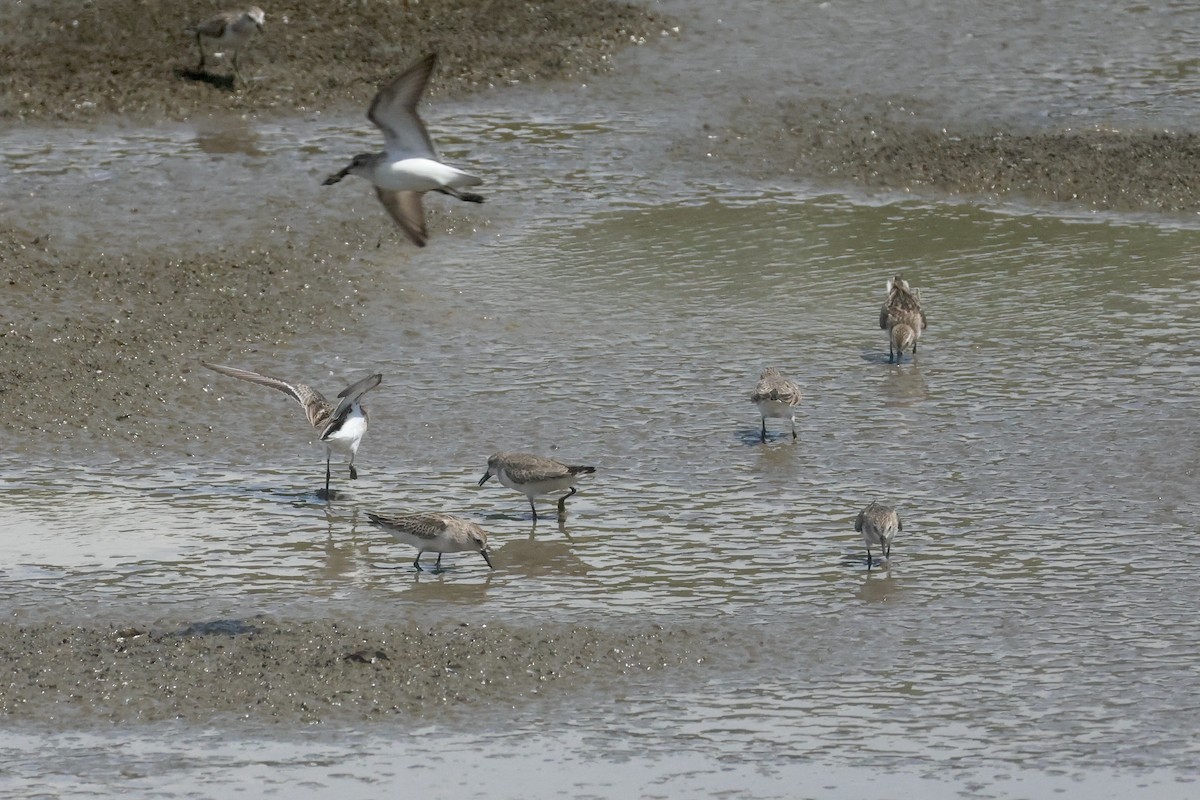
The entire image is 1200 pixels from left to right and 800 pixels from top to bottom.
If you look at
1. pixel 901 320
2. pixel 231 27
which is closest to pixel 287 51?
pixel 231 27

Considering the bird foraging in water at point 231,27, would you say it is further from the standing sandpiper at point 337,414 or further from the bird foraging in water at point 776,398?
the bird foraging in water at point 776,398

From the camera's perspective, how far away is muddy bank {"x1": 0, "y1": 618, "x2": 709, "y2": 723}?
29.3 ft

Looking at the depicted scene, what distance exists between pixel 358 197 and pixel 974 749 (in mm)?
10503

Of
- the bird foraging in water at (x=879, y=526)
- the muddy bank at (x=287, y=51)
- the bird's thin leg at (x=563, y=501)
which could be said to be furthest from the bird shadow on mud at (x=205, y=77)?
the bird foraging in water at (x=879, y=526)

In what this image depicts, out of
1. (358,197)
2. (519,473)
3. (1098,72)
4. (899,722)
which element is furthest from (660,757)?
(1098,72)

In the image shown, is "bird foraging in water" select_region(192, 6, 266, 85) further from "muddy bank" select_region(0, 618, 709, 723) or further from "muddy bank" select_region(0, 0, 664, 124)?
"muddy bank" select_region(0, 618, 709, 723)

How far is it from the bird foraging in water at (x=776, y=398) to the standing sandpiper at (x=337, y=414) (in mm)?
2569

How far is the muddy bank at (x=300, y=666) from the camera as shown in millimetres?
8922

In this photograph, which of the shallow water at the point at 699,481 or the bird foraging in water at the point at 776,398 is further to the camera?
the bird foraging in water at the point at 776,398

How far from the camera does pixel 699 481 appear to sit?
12.0m

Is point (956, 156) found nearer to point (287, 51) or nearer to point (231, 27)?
point (287, 51)

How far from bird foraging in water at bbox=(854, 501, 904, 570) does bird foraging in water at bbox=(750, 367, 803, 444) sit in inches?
77.3

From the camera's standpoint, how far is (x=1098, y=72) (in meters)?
20.1

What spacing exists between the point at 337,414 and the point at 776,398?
287 centimetres
